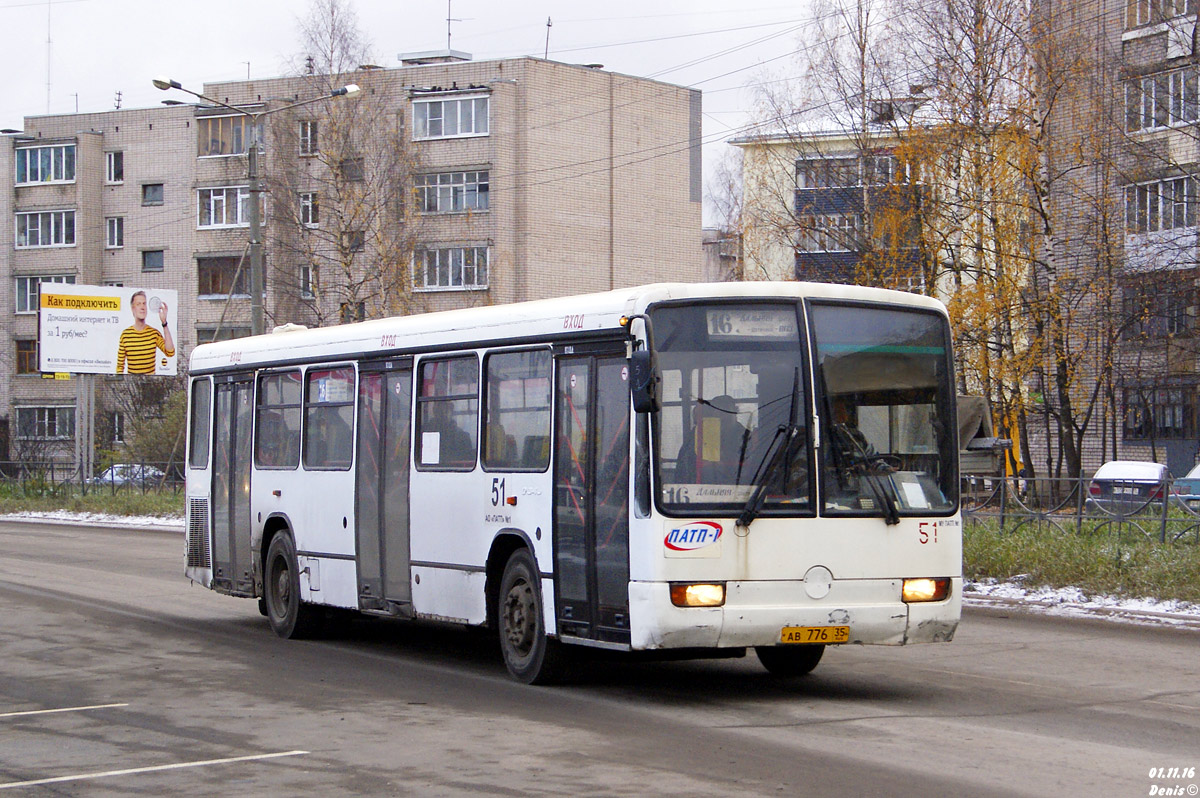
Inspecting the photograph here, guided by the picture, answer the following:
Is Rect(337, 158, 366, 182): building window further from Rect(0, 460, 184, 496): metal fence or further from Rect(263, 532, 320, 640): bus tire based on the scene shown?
Rect(263, 532, 320, 640): bus tire

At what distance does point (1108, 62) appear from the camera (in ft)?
104

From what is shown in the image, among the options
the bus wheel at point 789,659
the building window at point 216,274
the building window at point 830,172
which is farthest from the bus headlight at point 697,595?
the building window at point 216,274

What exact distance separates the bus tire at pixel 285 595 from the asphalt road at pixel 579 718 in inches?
7.5

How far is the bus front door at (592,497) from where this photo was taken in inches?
400

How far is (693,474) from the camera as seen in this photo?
9.95 meters

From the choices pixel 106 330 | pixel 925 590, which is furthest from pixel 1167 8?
pixel 106 330

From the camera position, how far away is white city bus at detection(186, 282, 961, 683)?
9891 mm

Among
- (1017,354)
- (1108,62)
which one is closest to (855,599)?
(1017,354)

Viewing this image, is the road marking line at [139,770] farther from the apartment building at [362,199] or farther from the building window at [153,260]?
the building window at [153,260]

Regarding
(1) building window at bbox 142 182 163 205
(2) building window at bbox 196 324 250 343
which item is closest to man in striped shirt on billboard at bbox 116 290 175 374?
(2) building window at bbox 196 324 250 343

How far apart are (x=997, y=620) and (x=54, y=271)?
6597 cm

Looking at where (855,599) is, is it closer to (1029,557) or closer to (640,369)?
(640,369)

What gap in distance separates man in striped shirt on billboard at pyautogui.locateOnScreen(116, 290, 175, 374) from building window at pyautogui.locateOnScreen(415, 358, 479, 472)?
37384 mm
